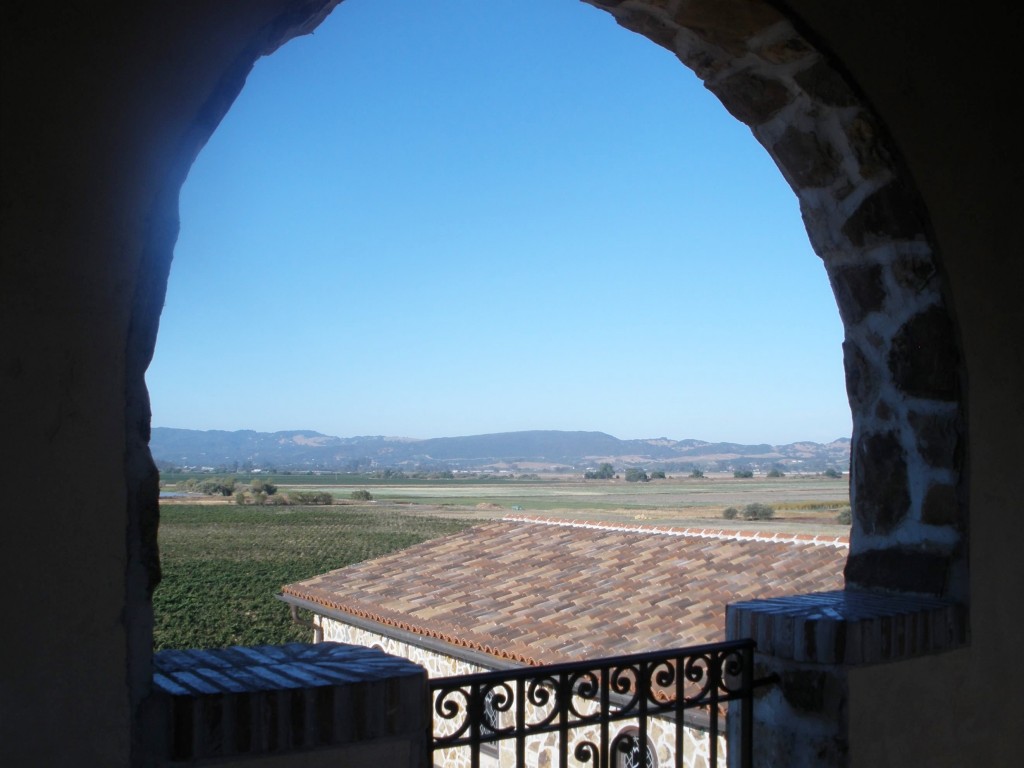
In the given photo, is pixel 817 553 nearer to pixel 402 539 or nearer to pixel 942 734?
pixel 942 734

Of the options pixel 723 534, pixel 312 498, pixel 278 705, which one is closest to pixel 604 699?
pixel 278 705

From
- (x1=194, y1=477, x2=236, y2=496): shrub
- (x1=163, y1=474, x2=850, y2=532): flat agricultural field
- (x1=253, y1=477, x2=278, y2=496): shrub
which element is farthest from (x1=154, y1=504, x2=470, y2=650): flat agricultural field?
(x1=163, y1=474, x2=850, y2=532): flat agricultural field

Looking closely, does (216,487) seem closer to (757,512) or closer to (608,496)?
(608,496)

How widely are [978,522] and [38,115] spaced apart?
1.97m

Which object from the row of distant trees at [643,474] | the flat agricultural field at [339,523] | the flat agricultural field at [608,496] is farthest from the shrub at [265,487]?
the row of distant trees at [643,474]

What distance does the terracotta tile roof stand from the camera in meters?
8.27

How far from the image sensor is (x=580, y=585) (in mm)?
10039

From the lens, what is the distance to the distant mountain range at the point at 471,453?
6706 centimetres

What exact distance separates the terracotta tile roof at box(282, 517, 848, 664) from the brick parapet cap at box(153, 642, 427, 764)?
6.16 metres

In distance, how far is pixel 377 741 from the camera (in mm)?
1312

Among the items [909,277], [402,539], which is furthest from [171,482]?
[909,277]

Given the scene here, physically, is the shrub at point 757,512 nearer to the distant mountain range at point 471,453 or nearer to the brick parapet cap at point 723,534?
the brick parapet cap at point 723,534

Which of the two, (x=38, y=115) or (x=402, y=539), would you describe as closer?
(x=38, y=115)

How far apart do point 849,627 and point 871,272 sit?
82 centimetres
